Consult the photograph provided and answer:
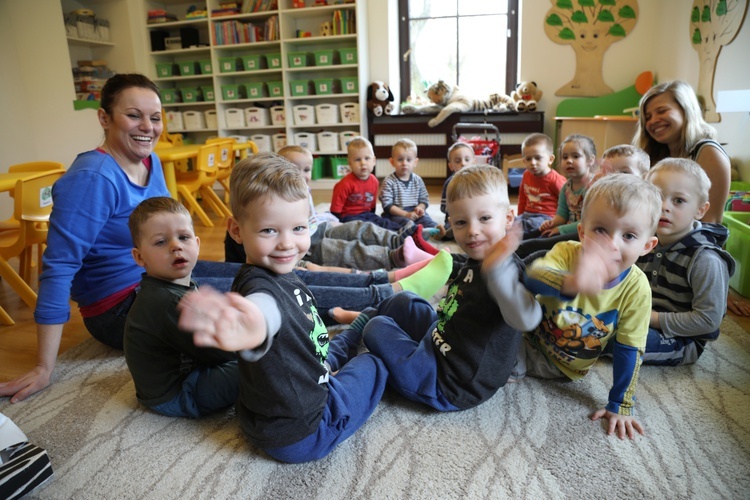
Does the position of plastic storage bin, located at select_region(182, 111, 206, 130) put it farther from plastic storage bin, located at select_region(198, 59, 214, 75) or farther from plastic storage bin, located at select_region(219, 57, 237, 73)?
plastic storage bin, located at select_region(219, 57, 237, 73)

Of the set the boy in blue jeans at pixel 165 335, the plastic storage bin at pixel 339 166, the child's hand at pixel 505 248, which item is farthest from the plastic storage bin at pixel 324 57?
the child's hand at pixel 505 248

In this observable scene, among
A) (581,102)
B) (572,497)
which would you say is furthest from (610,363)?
(581,102)

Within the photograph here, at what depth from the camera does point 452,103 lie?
5004 millimetres

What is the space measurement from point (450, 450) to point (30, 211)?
1963 mm

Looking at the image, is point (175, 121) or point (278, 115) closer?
point (278, 115)

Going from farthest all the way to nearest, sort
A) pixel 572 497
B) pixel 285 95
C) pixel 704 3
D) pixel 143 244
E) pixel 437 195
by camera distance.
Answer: pixel 285 95 < pixel 437 195 < pixel 704 3 < pixel 143 244 < pixel 572 497

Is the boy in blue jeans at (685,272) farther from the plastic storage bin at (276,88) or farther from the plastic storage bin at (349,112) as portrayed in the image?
the plastic storage bin at (276,88)

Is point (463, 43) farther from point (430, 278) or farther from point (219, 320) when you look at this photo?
point (219, 320)

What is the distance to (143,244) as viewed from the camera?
132cm

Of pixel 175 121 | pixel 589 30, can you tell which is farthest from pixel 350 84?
pixel 589 30

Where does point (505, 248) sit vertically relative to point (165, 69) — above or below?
below

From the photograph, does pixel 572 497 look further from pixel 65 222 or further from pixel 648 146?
pixel 648 146

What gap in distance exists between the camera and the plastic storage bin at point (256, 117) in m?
5.38

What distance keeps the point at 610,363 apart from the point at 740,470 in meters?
0.47
